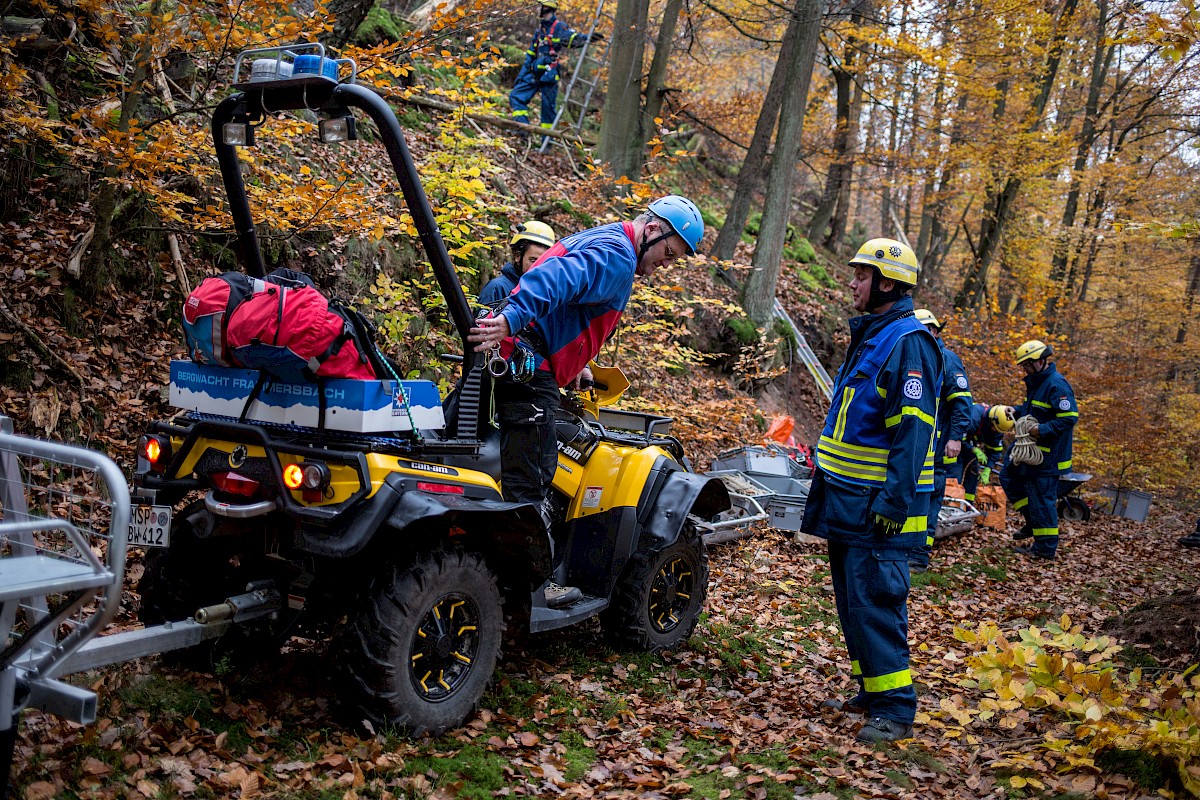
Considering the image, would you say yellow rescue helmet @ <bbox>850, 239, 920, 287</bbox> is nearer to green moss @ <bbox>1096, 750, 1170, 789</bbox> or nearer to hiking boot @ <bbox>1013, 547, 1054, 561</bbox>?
green moss @ <bbox>1096, 750, 1170, 789</bbox>

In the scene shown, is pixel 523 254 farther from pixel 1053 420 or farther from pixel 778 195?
pixel 778 195

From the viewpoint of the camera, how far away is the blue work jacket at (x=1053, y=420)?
36.2 ft

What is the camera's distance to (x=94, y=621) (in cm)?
260

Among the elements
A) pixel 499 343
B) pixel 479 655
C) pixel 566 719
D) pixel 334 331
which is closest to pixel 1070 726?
pixel 566 719

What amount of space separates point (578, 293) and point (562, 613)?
1.70 m

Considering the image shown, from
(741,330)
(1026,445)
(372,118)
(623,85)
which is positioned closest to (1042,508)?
(1026,445)

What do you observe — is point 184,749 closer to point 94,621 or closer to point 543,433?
point 94,621

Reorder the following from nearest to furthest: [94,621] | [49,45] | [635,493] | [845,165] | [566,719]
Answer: [94,621] → [566,719] → [635,493] → [49,45] → [845,165]

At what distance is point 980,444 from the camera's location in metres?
12.7

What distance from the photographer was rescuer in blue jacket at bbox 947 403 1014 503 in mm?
12062

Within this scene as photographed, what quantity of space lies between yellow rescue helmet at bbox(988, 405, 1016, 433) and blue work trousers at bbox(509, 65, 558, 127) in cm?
845

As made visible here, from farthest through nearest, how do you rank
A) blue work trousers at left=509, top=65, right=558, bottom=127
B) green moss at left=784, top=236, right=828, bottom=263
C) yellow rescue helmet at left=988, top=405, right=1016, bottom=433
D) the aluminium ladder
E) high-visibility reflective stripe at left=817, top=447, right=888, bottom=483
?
1. green moss at left=784, top=236, right=828, bottom=263
2. the aluminium ladder
3. blue work trousers at left=509, top=65, right=558, bottom=127
4. yellow rescue helmet at left=988, top=405, right=1016, bottom=433
5. high-visibility reflective stripe at left=817, top=447, right=888, bottom=483

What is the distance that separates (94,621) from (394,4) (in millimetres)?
16760

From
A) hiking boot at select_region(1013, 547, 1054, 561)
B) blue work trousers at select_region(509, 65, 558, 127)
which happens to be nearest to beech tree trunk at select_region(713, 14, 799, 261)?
blue work trousers at select_region(509, 65, 558, 127)
